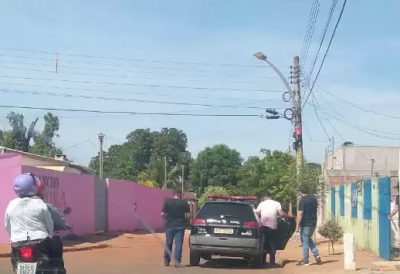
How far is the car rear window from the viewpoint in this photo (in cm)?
1510

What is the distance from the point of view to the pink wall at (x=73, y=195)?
20.7m

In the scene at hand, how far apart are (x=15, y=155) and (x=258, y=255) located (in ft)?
26.2

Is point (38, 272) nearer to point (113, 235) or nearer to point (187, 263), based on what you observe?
point (187, 263)

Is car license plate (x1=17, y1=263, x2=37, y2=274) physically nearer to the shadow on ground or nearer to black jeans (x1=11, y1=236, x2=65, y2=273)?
black jeans (x1=11, y1=236, x2=65, y2=273)

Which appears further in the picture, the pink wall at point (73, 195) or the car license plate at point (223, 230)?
the pink wall at point (73, 195)

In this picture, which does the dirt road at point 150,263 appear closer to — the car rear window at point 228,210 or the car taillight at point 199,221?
the car taillight at point 199,221

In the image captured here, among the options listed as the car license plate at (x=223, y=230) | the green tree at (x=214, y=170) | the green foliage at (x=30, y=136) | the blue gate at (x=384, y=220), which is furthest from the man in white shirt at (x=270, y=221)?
the green tree at (x=214, y=170)

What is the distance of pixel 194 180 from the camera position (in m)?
79.2

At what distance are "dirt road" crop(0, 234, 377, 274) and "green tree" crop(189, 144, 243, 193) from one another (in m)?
57.3

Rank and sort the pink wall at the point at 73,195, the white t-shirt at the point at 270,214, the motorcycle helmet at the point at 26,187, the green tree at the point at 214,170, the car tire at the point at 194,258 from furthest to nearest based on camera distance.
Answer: the green tree at the point at 214,170 < the pink wall at the point at 73,195 < the white t-shirt at the point at 270,214 < the car tire at the point at 194,258 < the motorcycle helmet at the point at 26,187

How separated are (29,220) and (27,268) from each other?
0.45 meters

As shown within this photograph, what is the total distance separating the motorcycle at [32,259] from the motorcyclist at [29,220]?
0.7 inches

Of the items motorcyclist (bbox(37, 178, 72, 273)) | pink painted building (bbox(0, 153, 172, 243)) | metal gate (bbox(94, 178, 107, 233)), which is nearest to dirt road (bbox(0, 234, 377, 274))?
pink painted building (bbox(0, 153, 172, 243))

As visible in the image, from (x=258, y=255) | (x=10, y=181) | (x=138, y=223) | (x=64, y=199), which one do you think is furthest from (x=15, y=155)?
(x=138, y=223)
